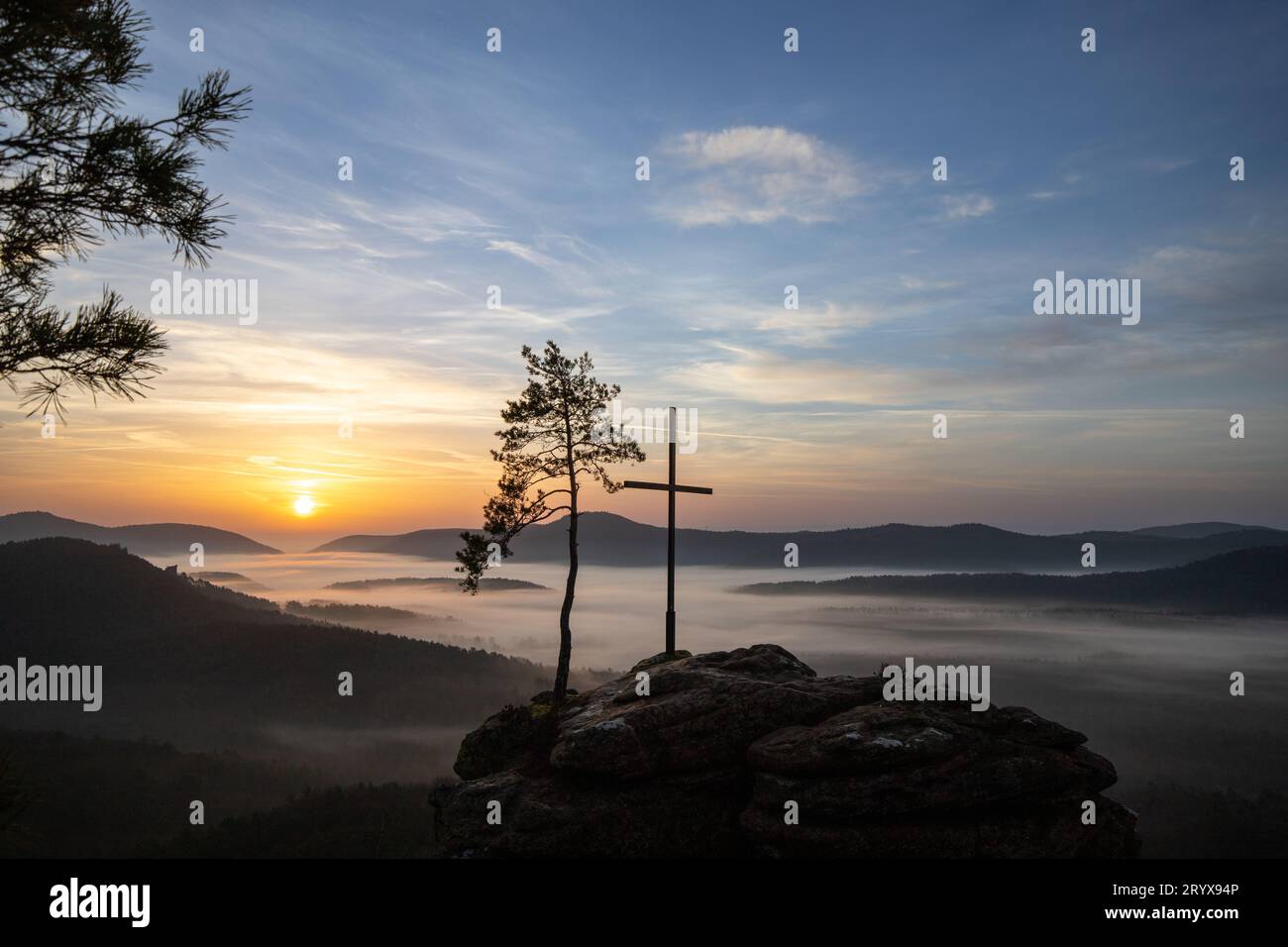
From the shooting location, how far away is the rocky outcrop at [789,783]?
14.3 meters

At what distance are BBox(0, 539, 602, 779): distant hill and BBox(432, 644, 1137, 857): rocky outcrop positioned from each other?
13958cm

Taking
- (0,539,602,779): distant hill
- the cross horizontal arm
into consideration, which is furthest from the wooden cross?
(0,539,602,779): distant hill

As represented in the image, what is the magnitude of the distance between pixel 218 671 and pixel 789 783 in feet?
583

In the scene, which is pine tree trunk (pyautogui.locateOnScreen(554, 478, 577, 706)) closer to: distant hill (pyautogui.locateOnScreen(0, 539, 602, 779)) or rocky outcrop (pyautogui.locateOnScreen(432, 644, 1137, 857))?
rocky outcrop (pyautogui.locateOnScreen(432, 644, 1137, 857))

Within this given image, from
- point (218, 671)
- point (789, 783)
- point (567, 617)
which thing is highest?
point (567, 617)

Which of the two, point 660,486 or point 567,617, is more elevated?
point 660,486

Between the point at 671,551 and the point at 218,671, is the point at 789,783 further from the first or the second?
the point at 218,671

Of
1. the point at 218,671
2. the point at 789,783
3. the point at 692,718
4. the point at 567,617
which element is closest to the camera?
the point at 789,783

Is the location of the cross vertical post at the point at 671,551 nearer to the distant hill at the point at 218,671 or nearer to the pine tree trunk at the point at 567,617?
the pine tree trunk at the point at 567,617

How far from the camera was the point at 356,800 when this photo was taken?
242 feet

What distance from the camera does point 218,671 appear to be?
159 meters

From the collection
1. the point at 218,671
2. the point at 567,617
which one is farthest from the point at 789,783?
the point at 218,671

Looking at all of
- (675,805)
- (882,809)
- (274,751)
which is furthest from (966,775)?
(274,751)
